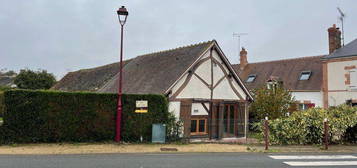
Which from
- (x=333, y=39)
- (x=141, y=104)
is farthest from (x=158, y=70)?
(x=333, y=39)

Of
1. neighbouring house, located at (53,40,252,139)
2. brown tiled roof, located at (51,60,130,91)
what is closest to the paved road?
neighbouring house, located at (53,40,252,139)

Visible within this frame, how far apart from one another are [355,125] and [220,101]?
6399 millimetres

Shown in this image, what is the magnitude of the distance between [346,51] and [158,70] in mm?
14443

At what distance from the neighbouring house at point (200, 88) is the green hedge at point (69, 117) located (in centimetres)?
201

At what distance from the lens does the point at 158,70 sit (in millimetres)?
15766

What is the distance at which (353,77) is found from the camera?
19078 mm

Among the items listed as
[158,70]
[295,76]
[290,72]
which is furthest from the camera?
[290,72]

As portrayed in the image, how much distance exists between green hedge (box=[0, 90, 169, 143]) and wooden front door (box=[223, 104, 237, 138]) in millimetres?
4706

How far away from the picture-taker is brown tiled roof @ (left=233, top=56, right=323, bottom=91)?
866 inches

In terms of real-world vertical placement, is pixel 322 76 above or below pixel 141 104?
above

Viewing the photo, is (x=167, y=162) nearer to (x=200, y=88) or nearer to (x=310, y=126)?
(x=310, y=126)

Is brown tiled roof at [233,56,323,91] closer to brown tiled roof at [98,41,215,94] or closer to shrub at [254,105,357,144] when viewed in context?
brown tiled roof at [98,41,215,94]

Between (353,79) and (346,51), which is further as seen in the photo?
(346,51)

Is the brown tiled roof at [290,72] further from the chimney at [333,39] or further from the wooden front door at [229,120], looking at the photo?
the wooden front door at [229,120]
